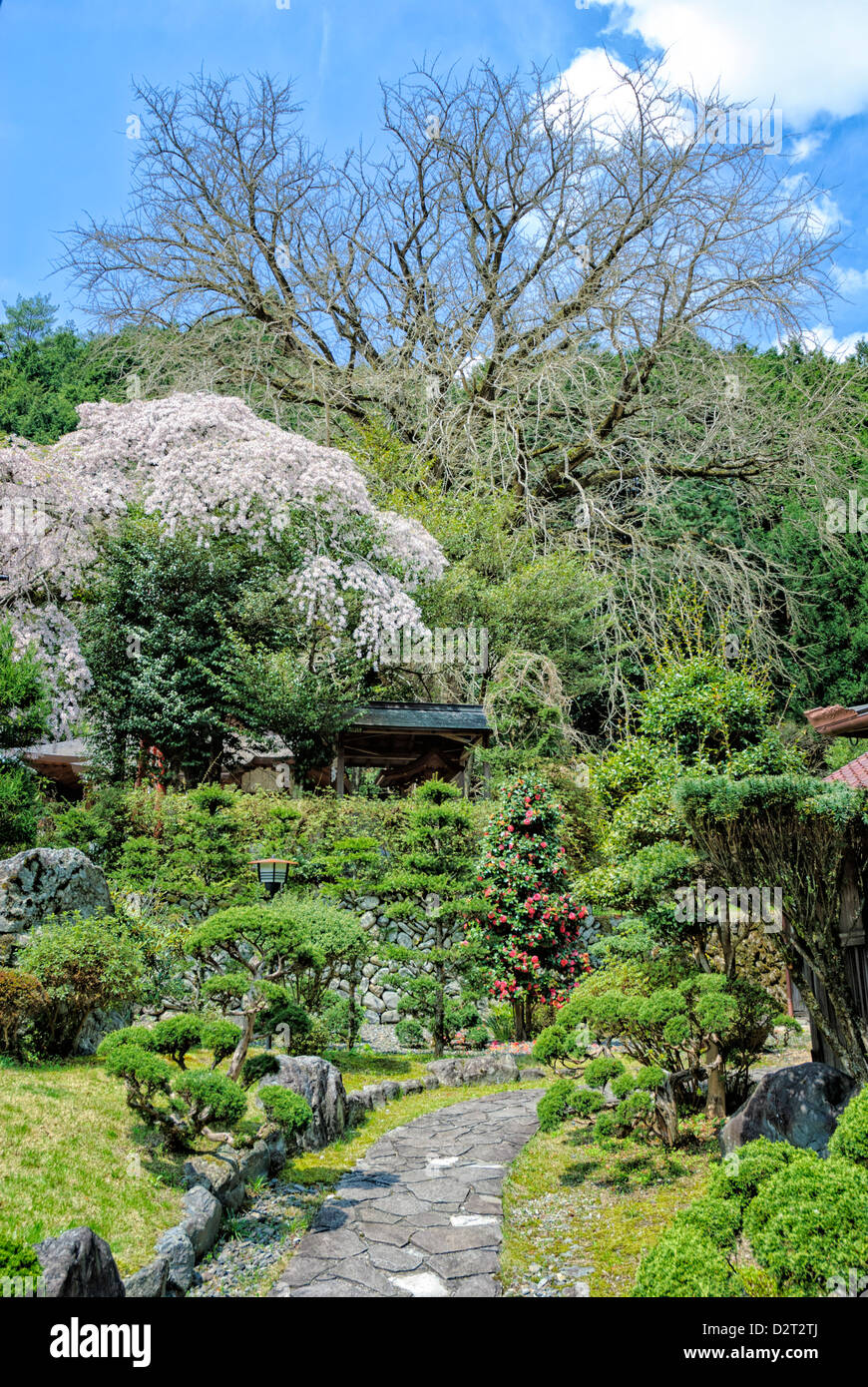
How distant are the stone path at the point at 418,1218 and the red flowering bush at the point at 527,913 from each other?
2.86m

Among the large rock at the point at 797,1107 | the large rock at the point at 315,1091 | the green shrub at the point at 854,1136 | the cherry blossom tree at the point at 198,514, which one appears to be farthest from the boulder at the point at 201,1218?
the cherry blossom tree at the point at 198,514

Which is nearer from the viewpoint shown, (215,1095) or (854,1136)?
(854,1136)

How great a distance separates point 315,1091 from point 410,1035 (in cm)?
421

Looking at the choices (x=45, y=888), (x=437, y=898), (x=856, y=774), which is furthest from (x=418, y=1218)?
(x=437, y=898)

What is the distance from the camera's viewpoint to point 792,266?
1666cm

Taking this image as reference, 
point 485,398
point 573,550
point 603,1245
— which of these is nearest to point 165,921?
point 603,1245

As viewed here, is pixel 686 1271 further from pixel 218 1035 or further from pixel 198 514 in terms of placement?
pixel 198 514

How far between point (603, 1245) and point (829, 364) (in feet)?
57.5

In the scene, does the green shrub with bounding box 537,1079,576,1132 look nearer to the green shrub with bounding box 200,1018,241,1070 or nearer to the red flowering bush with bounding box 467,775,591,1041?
the green shrub with bounding box 200,1018,241,1070

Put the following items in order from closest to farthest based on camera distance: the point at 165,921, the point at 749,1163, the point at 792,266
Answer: the point at 749,1163, the point at 165,921, the point at 792,266

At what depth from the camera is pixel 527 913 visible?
10898mm

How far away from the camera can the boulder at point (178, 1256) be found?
13.6 ft

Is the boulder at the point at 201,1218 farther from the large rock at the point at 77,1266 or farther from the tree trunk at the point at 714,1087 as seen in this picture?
the tree trunk at the point at 714,1087
